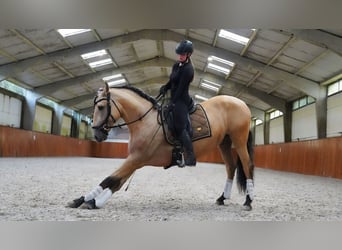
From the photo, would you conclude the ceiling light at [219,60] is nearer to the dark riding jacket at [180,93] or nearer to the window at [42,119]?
the dark riding jacket at [180,93]

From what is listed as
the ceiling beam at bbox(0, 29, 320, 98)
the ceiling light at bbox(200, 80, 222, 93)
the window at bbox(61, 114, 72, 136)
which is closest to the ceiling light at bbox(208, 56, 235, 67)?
the ceiling beam at bbox(0, 29, 320, 98)

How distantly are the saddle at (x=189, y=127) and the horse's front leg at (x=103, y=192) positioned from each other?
52 cm

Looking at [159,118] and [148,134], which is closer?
[148,134]

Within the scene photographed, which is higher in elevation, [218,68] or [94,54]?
[94,54]

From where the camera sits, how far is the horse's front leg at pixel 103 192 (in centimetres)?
351

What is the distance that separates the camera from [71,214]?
10.7 ft

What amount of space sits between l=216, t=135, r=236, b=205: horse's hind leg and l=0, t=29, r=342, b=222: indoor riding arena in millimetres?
55

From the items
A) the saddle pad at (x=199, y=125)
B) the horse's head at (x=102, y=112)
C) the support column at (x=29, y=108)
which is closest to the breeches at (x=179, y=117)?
the saddle pad at (x=199, y=125)

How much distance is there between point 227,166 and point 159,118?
1181mm

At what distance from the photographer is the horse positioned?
3629mm

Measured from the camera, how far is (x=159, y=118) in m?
3.91

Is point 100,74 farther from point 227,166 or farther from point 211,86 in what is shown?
point 227,166

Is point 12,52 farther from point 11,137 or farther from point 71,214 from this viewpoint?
point 71,214

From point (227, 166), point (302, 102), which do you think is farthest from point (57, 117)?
point (227, 166)
